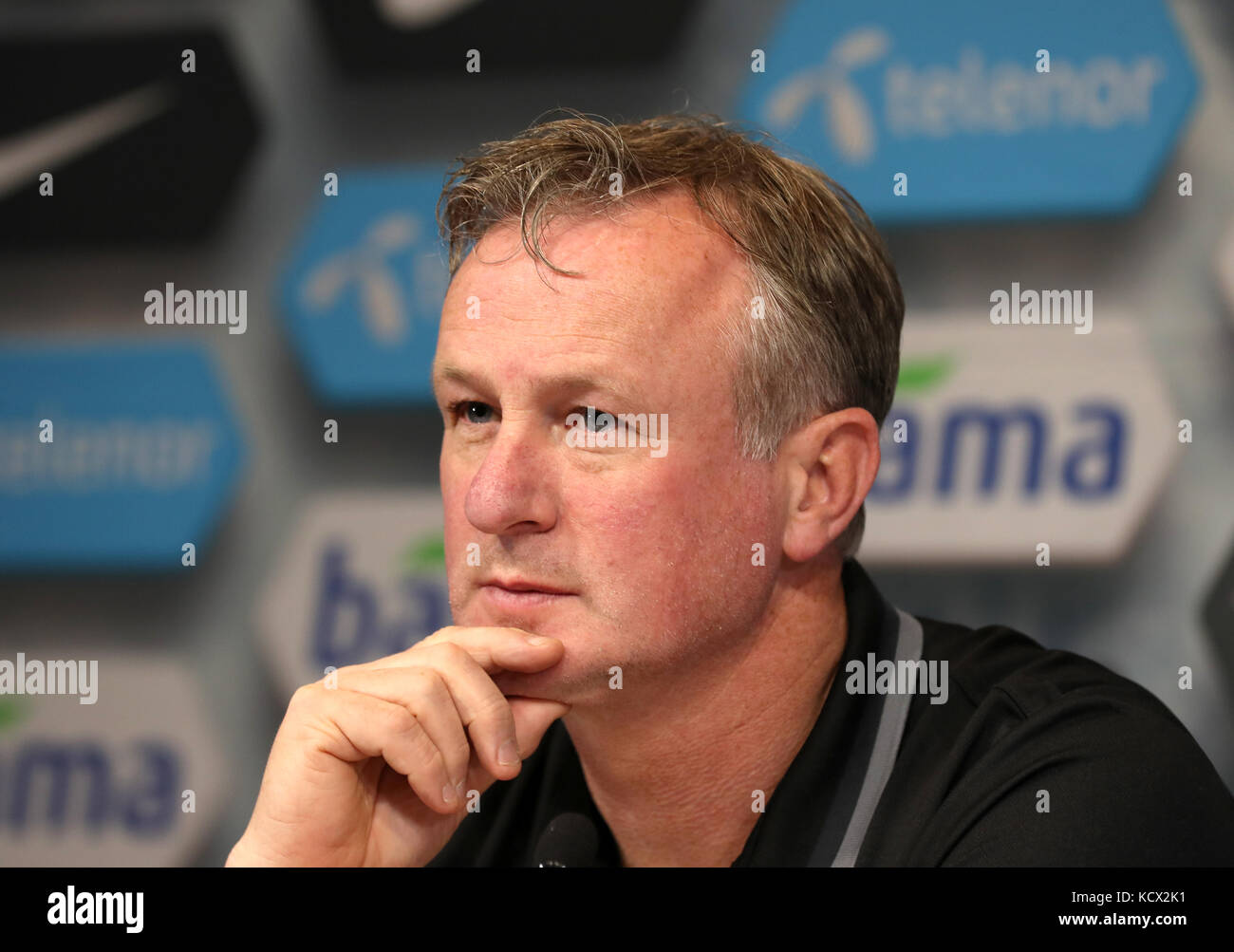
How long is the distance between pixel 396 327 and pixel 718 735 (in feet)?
5.01

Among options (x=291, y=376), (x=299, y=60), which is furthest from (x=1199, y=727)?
(x=299, y=60)

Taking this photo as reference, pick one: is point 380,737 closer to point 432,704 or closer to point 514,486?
point 432,704

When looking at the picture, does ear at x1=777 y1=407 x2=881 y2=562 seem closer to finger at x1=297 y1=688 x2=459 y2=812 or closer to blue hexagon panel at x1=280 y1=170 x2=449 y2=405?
finger at x1=297 y1=688 x2=459 y2=812

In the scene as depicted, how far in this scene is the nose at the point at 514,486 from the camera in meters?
1.30

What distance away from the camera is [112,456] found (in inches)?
112

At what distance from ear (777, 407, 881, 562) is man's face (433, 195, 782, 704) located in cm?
4

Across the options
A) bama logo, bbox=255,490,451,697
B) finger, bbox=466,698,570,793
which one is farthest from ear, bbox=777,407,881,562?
bama logo, bbox=255,490,451,697

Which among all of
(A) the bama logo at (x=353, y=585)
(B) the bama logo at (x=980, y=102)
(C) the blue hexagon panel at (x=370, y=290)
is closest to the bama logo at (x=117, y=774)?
(A) the bama logo at (x=353, y=585)

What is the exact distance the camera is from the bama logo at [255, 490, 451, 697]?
2.69 meters

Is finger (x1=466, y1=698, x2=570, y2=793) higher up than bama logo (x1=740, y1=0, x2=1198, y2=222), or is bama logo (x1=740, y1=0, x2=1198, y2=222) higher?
bama logo (x1=740, y1=0, x2=1198, y2=222)

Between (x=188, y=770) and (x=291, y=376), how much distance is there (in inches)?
38.2

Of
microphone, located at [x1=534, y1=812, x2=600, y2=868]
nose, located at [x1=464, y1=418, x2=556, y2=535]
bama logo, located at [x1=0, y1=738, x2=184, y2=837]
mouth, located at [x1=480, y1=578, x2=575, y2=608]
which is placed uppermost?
nose, located at [x1=464, y1=418, x2=556, y2=535]

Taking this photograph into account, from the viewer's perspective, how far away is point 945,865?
4.00ft
